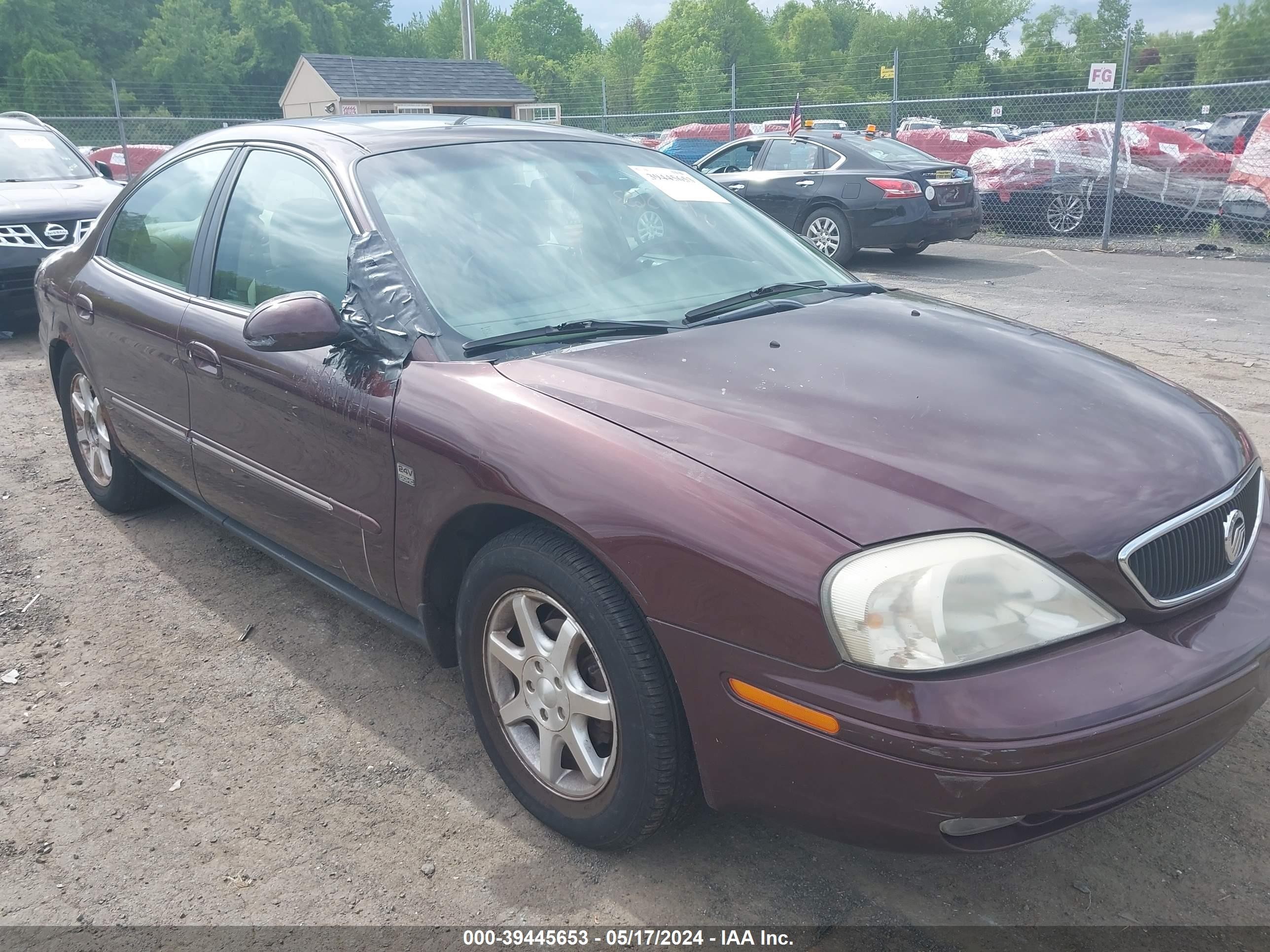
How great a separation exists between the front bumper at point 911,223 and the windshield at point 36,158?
7.75m

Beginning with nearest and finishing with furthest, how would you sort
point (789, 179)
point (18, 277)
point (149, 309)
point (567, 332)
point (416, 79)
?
point (567, 332), point (149, 309), point (18, 277), point (789, 179), point (416, 79)

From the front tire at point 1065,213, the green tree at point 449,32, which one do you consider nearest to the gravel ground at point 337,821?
the front tire at point 1065,213

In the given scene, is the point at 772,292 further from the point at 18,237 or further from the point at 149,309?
the point at 18,237

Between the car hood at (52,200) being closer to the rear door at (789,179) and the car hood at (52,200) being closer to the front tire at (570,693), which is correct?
the rear door at (789,179)

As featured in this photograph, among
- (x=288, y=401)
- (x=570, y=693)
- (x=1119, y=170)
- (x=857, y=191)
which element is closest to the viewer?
(x=570, y=693)

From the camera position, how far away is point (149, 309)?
368 centimetres

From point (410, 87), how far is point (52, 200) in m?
27.3

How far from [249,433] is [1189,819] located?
2777 millimetres

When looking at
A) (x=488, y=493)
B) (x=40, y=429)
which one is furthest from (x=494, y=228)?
(x=40, y=429)

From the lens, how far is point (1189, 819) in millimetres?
2475

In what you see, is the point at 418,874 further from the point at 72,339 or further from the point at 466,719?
the point at 72,339

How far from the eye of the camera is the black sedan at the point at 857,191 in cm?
1108

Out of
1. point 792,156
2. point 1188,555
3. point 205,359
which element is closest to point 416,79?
point 792,156

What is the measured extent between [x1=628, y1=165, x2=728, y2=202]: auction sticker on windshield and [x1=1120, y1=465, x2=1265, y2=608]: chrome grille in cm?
192
